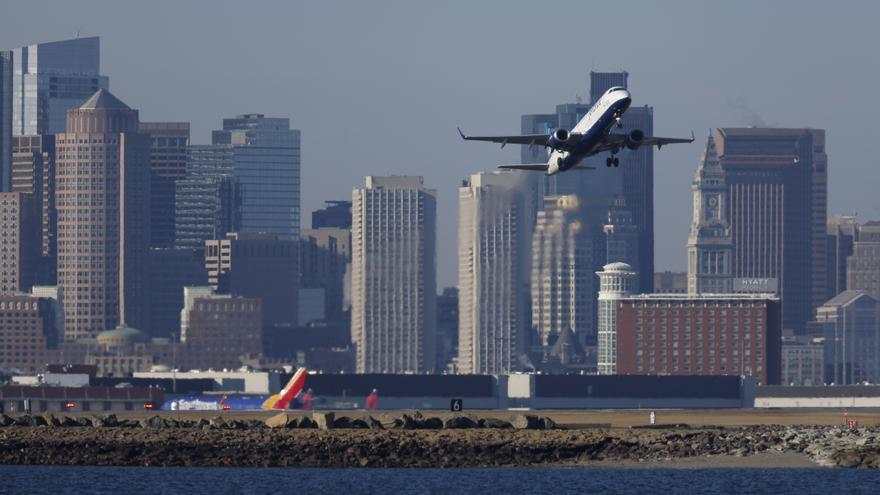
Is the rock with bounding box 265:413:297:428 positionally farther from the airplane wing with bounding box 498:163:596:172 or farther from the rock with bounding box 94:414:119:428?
the airplane wing with bounding box 498:163:596:172

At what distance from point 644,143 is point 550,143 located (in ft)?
20.8

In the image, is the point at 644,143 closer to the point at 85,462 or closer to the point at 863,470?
the point at 863,470

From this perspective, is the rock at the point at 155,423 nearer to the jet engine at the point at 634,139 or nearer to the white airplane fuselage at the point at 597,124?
the white airplane fuselage at the point at 597,124

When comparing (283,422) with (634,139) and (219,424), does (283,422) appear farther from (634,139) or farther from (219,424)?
(634,139)

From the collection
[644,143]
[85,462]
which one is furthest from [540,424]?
[85,462]

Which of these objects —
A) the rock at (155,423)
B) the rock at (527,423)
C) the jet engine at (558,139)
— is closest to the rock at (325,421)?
the rock at (155,423)

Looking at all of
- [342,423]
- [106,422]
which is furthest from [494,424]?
[106,422]

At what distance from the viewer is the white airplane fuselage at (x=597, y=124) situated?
14988 cm

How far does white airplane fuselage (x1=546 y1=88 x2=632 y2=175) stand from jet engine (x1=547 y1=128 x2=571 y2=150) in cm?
135

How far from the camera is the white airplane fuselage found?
150 meters

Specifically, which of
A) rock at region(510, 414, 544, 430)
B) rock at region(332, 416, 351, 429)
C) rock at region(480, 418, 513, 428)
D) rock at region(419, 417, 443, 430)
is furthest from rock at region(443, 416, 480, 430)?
rock at region(332, 416, 351, 429)

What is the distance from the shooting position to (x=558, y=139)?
151875 millimetres

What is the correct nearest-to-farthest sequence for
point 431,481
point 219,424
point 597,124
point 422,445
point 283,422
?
point 431,481 → point 422,445 → point 597,124 → point 283,422 → point 219,424

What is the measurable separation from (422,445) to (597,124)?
2546 centimetres
